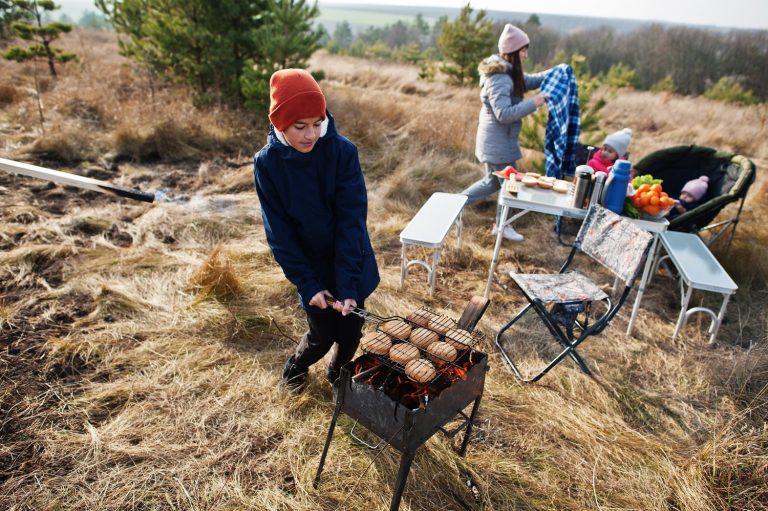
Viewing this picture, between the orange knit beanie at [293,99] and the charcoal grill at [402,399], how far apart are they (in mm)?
1072

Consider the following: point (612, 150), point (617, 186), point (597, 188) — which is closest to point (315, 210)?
point (597, 188)

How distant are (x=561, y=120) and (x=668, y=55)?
3751cm

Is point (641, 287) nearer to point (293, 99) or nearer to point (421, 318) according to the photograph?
point (421, 318)

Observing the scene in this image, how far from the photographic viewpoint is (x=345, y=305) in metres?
2.15

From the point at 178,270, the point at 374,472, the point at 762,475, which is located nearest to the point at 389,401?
the point at 374,472

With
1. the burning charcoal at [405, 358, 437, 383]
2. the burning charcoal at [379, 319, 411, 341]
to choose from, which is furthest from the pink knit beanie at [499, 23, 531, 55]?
the burning charcoal at [405, 358, 437, 383]

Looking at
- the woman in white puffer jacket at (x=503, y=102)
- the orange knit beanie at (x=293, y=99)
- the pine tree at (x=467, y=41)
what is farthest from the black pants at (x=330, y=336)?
the pine tree at (x=467, y=41)

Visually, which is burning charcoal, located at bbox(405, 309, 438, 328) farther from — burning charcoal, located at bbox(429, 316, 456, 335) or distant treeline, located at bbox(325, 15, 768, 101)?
distant treeline, located at bbox(325, 15, 768, 101)

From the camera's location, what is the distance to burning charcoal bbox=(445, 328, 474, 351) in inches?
80.7

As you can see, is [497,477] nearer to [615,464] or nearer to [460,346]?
[615,464]

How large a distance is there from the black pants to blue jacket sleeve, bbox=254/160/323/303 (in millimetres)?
228

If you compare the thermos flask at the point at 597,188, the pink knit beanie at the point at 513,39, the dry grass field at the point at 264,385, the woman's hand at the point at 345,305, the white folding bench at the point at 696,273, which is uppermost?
the pink knit beanie at the point at 513,39

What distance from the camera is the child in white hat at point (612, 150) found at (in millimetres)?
4363

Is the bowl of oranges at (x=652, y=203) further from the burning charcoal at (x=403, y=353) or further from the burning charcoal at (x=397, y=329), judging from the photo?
the burning charcoal at (x=403, y=353)
